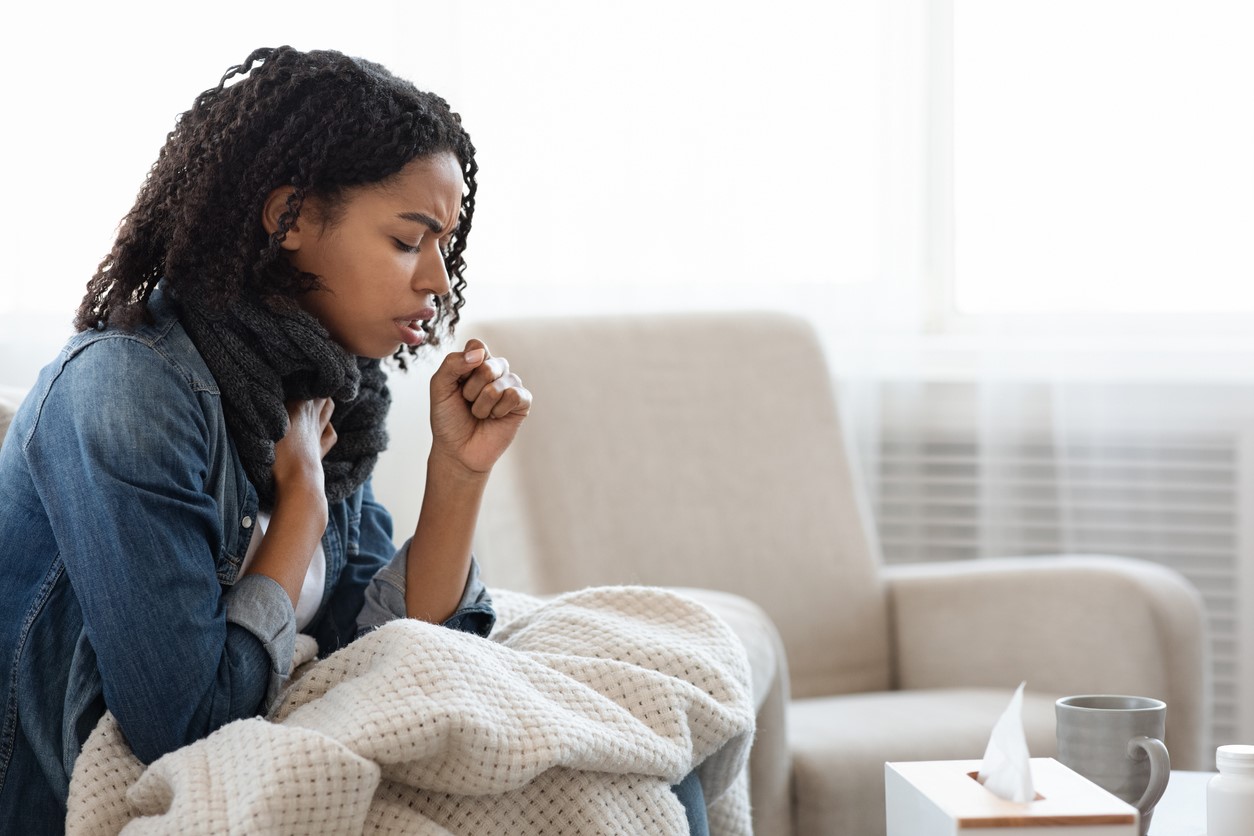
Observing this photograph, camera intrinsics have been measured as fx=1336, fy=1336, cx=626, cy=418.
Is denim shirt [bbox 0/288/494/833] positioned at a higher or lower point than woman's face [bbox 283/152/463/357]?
lower

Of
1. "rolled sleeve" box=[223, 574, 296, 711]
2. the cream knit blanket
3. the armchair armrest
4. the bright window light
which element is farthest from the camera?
the bright window light

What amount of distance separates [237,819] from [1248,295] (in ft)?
6.46

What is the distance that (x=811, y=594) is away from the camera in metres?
1.95

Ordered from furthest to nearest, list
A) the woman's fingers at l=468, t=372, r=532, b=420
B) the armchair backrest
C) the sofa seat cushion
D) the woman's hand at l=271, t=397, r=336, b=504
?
1. the armchair backrest
2. the sofa seat cushion
3. the woman's fingers at l=468, t=372, r=532, b=420
4. the woman's hand at l=271, t=397, r=336, b=504

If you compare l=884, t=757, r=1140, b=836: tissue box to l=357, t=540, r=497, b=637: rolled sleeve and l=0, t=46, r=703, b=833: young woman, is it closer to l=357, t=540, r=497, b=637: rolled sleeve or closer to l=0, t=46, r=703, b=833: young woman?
l=0, t=46, r=703, b=833: young woman

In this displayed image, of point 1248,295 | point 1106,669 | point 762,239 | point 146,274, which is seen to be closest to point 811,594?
point 1106,669

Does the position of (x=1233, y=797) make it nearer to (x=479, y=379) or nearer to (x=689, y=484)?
(x=479, y=379)

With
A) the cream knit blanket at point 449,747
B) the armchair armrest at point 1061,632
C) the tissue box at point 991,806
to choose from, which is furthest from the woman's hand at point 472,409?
the armchair armrest at point 1061,632

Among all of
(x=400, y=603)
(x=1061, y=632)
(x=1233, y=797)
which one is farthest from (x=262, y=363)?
(x=1061, y=632)

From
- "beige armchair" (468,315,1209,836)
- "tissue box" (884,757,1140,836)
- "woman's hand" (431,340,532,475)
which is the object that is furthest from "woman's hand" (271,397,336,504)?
"beige armchair" (468,315,1209,836)

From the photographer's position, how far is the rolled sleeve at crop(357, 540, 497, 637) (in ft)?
4.20

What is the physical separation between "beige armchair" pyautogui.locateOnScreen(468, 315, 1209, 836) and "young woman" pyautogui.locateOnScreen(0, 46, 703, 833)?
61cm

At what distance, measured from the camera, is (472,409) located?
4.20 feet

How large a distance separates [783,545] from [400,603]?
2.64 feet
